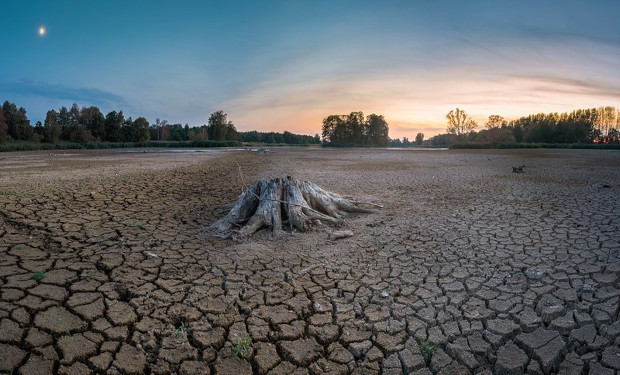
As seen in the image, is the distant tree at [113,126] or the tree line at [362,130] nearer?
the distant tree at [113,126]

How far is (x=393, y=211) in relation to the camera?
25.7ft

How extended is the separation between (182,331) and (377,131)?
346 ft

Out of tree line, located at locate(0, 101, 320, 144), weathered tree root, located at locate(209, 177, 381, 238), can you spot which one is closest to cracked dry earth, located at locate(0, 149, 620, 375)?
weathered tree root, located at locate(209, 177, 381, 238)

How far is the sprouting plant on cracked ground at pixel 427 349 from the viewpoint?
2.72 m

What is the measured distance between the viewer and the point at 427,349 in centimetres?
278

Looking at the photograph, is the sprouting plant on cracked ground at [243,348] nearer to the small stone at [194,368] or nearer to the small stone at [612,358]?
the small stone at [194,368]

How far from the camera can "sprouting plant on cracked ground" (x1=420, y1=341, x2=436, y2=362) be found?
2719 mm

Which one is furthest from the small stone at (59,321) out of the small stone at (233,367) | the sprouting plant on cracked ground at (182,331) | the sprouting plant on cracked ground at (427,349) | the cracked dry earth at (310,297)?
the sprouting plant on cracked ground at (427,349)

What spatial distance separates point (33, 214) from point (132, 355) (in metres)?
5.83

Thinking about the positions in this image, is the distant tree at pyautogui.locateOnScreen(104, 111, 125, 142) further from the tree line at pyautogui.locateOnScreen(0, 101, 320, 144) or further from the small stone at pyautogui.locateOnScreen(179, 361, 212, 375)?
the small stone at pyautogui.locateOnScreen(179, 361, 212, 375)

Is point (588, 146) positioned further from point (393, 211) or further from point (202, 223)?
point (202, 223)

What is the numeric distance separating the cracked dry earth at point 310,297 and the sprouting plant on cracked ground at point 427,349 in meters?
0.01

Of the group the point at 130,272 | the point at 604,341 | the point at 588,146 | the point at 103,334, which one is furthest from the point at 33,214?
the point at 588,146

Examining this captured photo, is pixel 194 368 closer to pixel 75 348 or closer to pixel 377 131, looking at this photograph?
pixel 75 348
